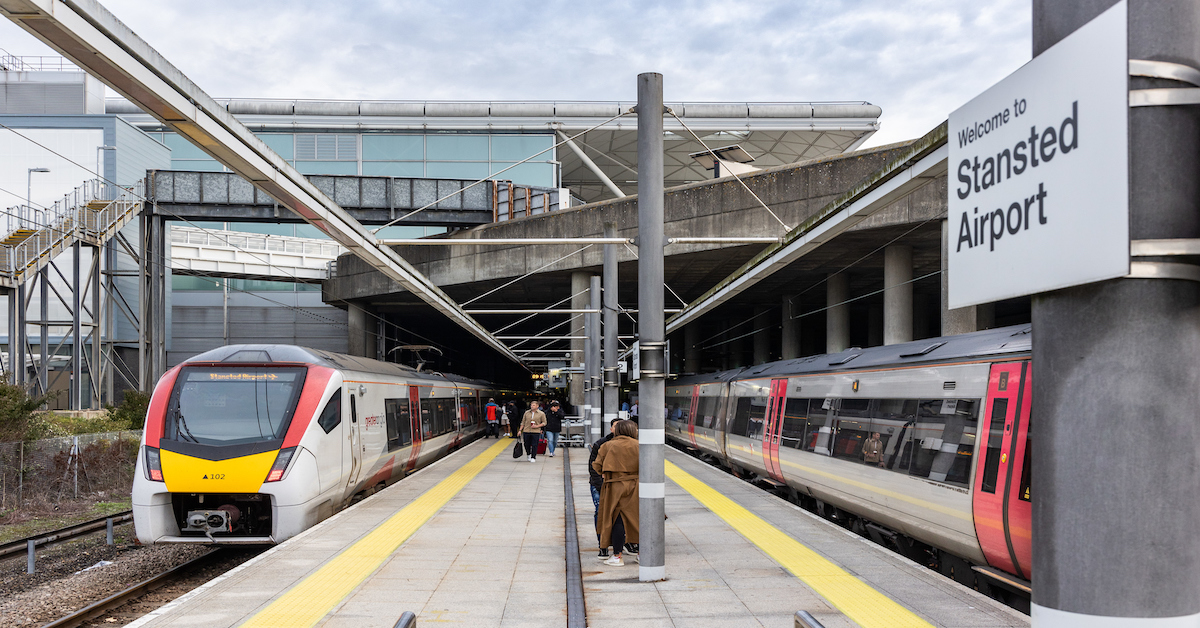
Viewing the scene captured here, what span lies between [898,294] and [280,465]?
1966 cm

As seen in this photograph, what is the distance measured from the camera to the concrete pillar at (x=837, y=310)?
33.1m

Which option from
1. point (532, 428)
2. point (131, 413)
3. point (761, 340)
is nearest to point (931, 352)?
point (532, 428)

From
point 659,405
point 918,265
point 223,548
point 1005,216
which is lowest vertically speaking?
point 223,548

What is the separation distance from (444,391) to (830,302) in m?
15.2

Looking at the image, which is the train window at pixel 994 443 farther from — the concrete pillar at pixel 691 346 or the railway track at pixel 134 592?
the concrete pillar at pixel 691 346

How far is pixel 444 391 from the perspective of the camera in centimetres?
2514

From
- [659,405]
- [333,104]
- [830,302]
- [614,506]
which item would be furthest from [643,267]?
[333,104]

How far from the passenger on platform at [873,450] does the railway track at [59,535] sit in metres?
10.5

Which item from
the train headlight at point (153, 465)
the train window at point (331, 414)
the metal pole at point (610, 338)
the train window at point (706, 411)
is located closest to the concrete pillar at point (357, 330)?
the train window at point (706, 411)

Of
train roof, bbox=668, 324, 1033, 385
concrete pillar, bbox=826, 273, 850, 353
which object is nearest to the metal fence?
train roof, bbox=668, 324, 1033, 385

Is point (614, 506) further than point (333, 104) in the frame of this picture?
No

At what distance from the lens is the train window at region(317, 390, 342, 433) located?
12701 mm

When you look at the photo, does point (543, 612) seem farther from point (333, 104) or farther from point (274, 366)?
point (333, 104)

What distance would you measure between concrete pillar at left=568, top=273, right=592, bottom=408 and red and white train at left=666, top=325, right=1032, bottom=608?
17.2 meters
